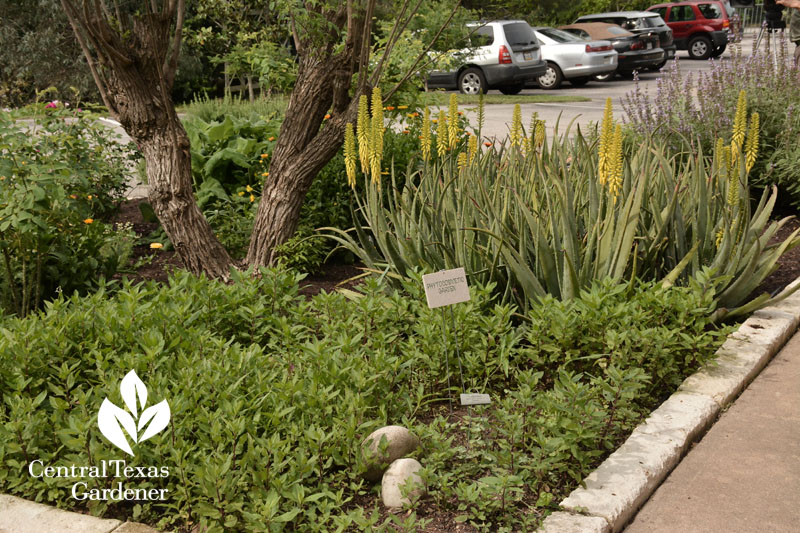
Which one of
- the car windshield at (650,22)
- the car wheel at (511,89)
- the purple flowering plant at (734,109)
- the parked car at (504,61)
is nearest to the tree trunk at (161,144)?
the purple flowering plant at (734,109)

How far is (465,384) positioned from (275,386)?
1.00m

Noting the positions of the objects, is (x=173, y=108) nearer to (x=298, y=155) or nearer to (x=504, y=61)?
(x=298, y=155)

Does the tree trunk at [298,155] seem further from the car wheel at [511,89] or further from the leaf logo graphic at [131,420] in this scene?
the car wheel at [511,89]

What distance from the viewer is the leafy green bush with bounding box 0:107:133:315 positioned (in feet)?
14.8

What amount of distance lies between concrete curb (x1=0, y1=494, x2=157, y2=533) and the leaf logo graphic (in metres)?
0.26

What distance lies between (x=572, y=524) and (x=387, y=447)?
717 millimetres

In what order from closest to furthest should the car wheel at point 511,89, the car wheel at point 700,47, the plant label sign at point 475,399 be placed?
the plant label sign at point 475,399, the car wheel at point 511,89, the car wheel at point 700,47

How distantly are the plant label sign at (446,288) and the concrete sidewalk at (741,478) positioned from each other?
3.63 feet

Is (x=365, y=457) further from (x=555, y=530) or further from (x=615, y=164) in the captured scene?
(x=615, y=164)

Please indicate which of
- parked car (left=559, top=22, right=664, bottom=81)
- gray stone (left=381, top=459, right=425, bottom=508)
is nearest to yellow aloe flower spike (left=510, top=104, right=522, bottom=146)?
gray stone (left=381, top=459, right=425, bottom=508)

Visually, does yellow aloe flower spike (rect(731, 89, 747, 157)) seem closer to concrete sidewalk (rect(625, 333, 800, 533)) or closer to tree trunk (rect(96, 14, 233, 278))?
concrete sidewalk (rect(625, 333, 800, 533))

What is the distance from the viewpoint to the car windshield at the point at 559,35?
22.8 meters

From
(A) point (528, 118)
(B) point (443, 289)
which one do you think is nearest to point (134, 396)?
(B) point (443, 289)

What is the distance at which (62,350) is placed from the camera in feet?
11.8
